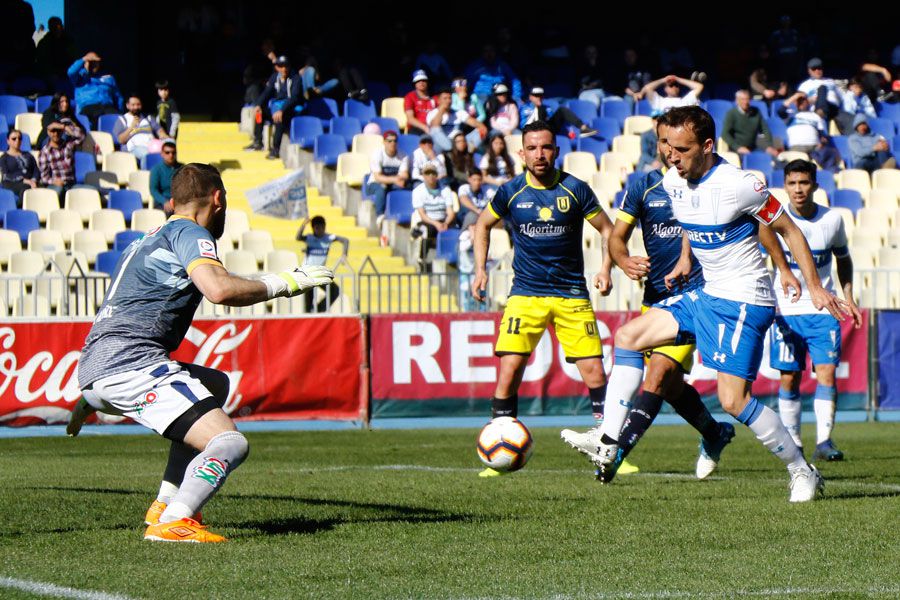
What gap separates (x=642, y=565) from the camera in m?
5.92

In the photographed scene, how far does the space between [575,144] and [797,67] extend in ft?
18.6

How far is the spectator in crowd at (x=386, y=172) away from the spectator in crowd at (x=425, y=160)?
14 centimetres

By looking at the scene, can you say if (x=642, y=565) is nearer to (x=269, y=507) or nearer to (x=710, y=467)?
(x=269, y=507)

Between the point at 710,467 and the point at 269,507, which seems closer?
the point at 269,507

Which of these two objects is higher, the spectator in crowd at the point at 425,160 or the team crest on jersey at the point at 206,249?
the spectator in crowd at the point at 425,160

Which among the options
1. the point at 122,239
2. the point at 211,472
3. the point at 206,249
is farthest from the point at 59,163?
the point at 211,472


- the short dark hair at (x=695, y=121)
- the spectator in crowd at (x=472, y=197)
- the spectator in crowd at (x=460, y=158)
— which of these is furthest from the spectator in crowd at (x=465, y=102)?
the short dark hair at (x=695, y=121)

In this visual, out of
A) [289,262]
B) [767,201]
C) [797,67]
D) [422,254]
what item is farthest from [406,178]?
[767,201]

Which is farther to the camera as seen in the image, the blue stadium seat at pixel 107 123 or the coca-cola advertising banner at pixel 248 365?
the blue stadium seat at pixel 107 123

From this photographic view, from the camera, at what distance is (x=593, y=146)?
25.4 m

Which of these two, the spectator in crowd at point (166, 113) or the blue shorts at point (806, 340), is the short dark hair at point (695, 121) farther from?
the spectator in crowd at point (166, 113)

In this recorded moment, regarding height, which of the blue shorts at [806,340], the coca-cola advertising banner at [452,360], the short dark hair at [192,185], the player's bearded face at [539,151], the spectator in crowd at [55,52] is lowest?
the coca-cola advertising banner at [452,360]

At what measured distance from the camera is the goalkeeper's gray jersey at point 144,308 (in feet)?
22.0

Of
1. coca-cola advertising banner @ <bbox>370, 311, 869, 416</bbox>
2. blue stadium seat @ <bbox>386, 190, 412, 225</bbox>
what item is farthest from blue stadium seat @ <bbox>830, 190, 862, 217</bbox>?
blue stadium seat @ <bbox>386, 190, 412, 225</bbox>
